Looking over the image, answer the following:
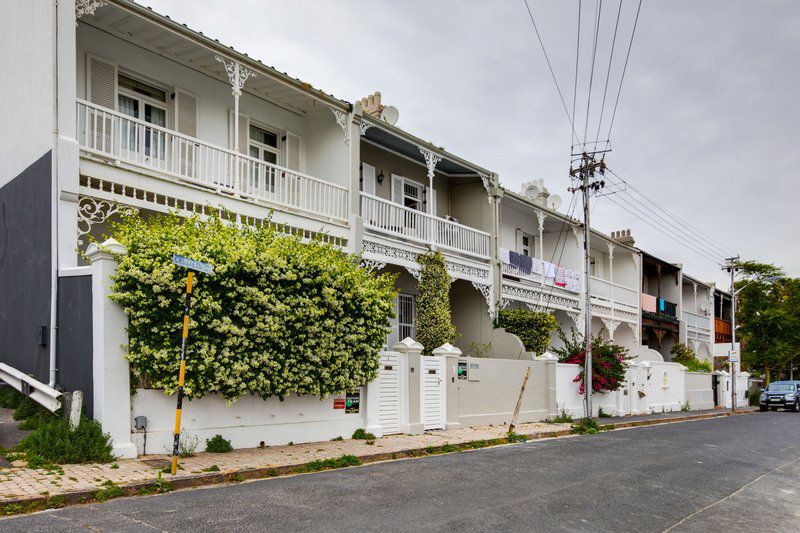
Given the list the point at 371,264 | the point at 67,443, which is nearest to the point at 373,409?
the point at 371,264

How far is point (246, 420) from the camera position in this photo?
11469 mm

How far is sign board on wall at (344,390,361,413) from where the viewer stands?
44.3ft

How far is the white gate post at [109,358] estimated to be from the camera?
31.6ft

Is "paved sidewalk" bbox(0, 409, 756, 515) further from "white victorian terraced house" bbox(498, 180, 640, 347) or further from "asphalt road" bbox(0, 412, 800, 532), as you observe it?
"white victorian terraced house" bbox(498, 180, 640, 347)

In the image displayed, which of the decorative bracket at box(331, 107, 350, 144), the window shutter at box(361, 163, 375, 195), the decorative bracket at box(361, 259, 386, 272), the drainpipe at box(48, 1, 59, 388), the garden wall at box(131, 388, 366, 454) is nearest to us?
the garden wall at box(131, 388, 366, 454)

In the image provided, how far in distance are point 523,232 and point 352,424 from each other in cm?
1712

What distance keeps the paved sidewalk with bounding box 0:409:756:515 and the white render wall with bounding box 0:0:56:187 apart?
572 centimetres

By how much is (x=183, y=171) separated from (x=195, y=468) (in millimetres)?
7774

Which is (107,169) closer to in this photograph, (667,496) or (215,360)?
(215,360)

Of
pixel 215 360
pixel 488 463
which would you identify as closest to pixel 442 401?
pixel 488 463

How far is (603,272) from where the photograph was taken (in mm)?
36531

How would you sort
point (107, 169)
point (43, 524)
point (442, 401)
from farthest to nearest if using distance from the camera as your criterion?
1. point (442, 401)
2. point (107, 169)
3. point (43, 524)

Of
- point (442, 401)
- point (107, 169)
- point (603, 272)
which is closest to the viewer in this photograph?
point (107, 169)

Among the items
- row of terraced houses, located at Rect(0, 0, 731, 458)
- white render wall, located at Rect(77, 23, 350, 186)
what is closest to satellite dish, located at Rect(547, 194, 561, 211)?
row of terraced houses, located at Rect(0, 0, 731, 458)
